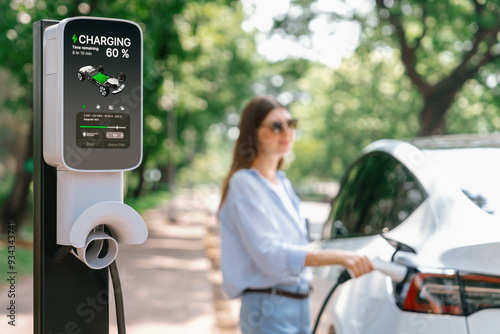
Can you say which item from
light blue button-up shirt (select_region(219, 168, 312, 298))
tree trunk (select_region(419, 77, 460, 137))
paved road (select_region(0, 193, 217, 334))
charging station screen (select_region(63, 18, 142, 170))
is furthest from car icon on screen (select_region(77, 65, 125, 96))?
tree trunk (select_region(419, 77, 460, 137))

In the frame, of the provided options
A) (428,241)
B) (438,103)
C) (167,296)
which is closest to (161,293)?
(167,296)

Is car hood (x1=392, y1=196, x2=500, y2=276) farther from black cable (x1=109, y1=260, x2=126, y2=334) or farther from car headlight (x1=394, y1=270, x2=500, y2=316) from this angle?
black cable (x1=109, y1=260, x2=126, y2=334)

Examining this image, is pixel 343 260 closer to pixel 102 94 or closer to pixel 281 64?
pixel 102 94

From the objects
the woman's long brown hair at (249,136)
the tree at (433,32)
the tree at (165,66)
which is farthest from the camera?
the tree at (433,32)

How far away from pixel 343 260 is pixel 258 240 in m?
0.39

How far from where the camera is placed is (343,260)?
251cm

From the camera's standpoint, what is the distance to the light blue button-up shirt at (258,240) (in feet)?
8.81

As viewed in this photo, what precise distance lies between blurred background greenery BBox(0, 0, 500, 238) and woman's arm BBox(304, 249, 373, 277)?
0.95m

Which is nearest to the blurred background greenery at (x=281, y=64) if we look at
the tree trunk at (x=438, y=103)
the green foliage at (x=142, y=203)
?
the tree trunk at (x=438, y=103)

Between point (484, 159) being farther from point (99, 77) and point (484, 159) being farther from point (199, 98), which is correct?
point (199, 98)

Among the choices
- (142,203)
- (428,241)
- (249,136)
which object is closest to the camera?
(428,241)

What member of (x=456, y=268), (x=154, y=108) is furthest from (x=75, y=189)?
(x=154, y=108)

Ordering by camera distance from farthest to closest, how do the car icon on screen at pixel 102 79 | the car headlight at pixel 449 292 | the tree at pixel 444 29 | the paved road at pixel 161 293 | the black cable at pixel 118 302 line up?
the tree at pixel 444 29, the paved road at pixel 161 293, the black cable at pixel 118 302, the car icon on screen at pixel 102 79, the car headlight at pixel 449 292

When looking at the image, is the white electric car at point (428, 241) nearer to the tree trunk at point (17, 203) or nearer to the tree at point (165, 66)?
the tree at point (165, 66)
